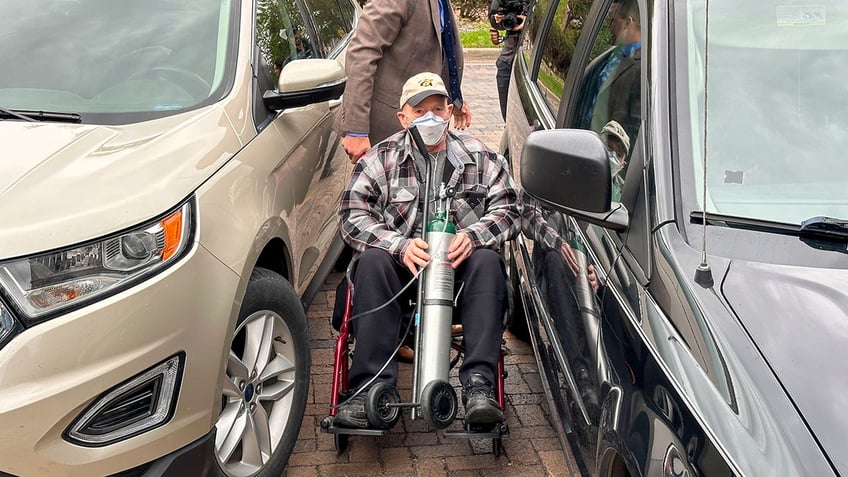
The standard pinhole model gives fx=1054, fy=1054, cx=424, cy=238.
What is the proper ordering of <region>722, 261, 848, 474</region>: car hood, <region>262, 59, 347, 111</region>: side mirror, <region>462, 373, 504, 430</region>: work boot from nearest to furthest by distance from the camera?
<region>722, 261, 848, 474</region>: car hood < <region>462, 373, 504, 430</region>: work boot < <region>262, 59, 347, 111</region>: side mirror

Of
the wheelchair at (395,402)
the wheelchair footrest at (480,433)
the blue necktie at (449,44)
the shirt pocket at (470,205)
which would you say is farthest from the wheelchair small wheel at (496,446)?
the blue necktie at (449,44)

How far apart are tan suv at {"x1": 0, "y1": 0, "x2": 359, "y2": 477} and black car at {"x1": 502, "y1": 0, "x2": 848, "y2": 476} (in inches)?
37.1

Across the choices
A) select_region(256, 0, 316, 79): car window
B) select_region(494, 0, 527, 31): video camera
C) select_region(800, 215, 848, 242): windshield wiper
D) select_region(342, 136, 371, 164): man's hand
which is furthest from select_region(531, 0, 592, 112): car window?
select_region(494, 0, 527, 31): video camera

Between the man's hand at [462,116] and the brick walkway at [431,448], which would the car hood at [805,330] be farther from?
the man's hand at [462,116]

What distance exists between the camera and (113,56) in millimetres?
3684

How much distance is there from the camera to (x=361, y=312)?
368 centimetres

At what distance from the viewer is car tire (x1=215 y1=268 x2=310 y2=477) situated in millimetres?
3201

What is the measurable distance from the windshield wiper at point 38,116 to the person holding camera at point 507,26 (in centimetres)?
441

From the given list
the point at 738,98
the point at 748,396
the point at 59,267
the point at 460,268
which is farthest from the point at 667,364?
the point at 460,268

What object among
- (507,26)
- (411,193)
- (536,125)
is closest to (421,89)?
(411,193)

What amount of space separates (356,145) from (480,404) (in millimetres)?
1511

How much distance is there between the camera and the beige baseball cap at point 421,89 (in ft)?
12.9

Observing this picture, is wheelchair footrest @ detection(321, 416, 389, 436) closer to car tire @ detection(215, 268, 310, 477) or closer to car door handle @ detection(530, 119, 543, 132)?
car tire @ detection(215, 268, 310, 477)

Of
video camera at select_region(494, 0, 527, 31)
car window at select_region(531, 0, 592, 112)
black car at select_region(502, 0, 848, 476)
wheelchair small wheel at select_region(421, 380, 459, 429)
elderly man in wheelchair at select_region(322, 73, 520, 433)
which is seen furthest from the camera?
video camera at select_region(494, 0, 527, 31)
